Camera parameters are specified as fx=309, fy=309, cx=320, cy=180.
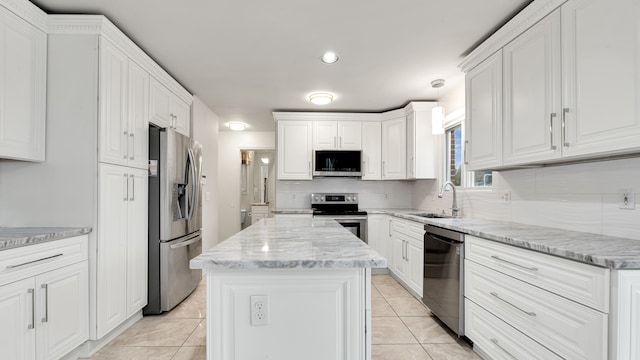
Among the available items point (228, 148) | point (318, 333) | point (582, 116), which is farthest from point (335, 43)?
point (228, 148)

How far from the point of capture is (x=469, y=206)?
3270 mm

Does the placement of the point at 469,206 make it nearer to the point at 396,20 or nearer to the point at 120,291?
the point at 396,20

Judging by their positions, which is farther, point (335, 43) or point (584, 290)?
point (335, 43)

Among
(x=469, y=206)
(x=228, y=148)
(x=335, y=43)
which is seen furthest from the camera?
(x=228, y=148)

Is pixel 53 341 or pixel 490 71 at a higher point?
pixel 490 71

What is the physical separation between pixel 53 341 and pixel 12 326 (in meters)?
0.31

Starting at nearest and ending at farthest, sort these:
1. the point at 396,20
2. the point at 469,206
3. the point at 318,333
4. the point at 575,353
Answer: the point at 318,333 → the point at 575,353 → the point at 396,20 → the point at 469,206

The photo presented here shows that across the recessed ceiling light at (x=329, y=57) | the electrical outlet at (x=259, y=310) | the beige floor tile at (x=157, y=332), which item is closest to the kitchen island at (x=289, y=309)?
the electrical outlet at (x=259, y=310)

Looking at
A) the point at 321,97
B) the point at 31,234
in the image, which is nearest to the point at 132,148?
the point at 31,234

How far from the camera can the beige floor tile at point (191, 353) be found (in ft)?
7.11

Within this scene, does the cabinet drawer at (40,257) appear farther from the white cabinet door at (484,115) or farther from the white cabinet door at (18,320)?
the white cabinet door at (484,115)

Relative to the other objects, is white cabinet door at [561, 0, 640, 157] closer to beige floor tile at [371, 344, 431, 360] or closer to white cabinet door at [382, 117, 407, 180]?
beige floor tile at [371, 344, 431, 360]

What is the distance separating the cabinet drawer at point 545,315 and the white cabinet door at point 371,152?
2.66 meters

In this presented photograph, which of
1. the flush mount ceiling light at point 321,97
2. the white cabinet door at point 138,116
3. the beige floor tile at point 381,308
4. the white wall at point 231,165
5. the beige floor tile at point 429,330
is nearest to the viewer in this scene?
the beige floor tile at point 429,330
